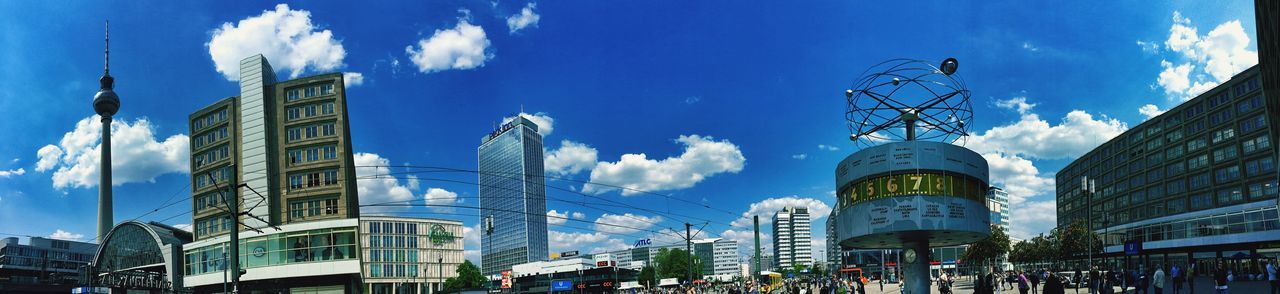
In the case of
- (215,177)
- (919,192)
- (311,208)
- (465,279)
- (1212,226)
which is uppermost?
(215,177)

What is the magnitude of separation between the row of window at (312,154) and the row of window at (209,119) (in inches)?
317

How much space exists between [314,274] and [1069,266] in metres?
129

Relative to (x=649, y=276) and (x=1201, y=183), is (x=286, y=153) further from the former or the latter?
(x=649, y=276)

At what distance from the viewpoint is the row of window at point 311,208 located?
5997 centimetres

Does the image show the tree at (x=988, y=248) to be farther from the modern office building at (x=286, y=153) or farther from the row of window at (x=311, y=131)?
the row of window at (x=311, y=131)

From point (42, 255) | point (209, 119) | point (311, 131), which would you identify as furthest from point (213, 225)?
point (42, 255)

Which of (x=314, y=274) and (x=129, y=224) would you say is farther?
(x=129, y=224)

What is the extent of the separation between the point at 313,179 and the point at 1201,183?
3812 inches

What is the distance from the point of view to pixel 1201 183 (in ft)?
299

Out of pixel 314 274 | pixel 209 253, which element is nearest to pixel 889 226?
pixel 314 274

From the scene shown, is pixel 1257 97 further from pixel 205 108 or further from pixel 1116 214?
pixel 205 108

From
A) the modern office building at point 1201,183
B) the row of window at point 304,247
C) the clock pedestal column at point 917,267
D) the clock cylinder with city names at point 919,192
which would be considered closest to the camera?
the clock cylinder with city names at point 919,192

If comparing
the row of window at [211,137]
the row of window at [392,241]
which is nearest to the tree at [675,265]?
the row of window at [392,241]

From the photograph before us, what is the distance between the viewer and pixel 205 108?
65.6 metres
